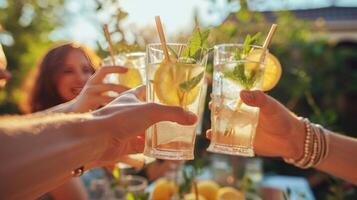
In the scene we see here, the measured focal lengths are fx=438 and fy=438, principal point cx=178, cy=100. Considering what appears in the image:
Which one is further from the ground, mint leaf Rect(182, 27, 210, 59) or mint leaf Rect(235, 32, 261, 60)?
mint leaf Rect(182, 27, 210, 59)

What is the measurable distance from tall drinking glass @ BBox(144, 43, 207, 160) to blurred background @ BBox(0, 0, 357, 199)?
0.69 ft

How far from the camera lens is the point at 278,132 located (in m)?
1.50

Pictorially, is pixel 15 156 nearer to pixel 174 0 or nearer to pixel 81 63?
pixel 81 63

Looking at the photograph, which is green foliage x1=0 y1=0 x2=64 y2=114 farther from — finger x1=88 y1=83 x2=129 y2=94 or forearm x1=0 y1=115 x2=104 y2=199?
forearm x1=0 y1=115 x2=104 y2=199

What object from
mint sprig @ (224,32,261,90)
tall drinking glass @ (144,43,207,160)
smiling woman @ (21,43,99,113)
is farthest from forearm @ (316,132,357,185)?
smiling woman @ (21,43,99,113)

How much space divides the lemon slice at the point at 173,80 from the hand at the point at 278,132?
267mm

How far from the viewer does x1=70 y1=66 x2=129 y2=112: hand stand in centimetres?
150

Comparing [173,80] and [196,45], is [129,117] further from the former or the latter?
[196,45]

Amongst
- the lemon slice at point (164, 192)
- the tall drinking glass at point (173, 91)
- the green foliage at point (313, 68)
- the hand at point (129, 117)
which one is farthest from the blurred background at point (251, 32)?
the lemon slice at point (164, 192)

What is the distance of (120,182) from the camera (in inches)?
80.0

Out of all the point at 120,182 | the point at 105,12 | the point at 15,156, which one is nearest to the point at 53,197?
the point at 120,182

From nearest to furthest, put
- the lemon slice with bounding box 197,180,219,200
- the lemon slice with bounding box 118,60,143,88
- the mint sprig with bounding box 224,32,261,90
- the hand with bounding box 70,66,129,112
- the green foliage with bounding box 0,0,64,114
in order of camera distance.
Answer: the mint sprig with bounding box 224,32,261,90 < the hand with bounding box 70,66,129,112 < the lemon slice with bounding box 118,60,143,88 < the lemon slice with bounding box 197,180,219,200 < the green foliage with bounding box 0,0,64,114

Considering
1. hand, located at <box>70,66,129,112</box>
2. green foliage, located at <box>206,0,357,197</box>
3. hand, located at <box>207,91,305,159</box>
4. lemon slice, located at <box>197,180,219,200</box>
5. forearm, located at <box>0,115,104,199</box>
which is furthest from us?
green foliage, located at <box>206,0,357,197</box>

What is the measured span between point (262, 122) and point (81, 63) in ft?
2.68
